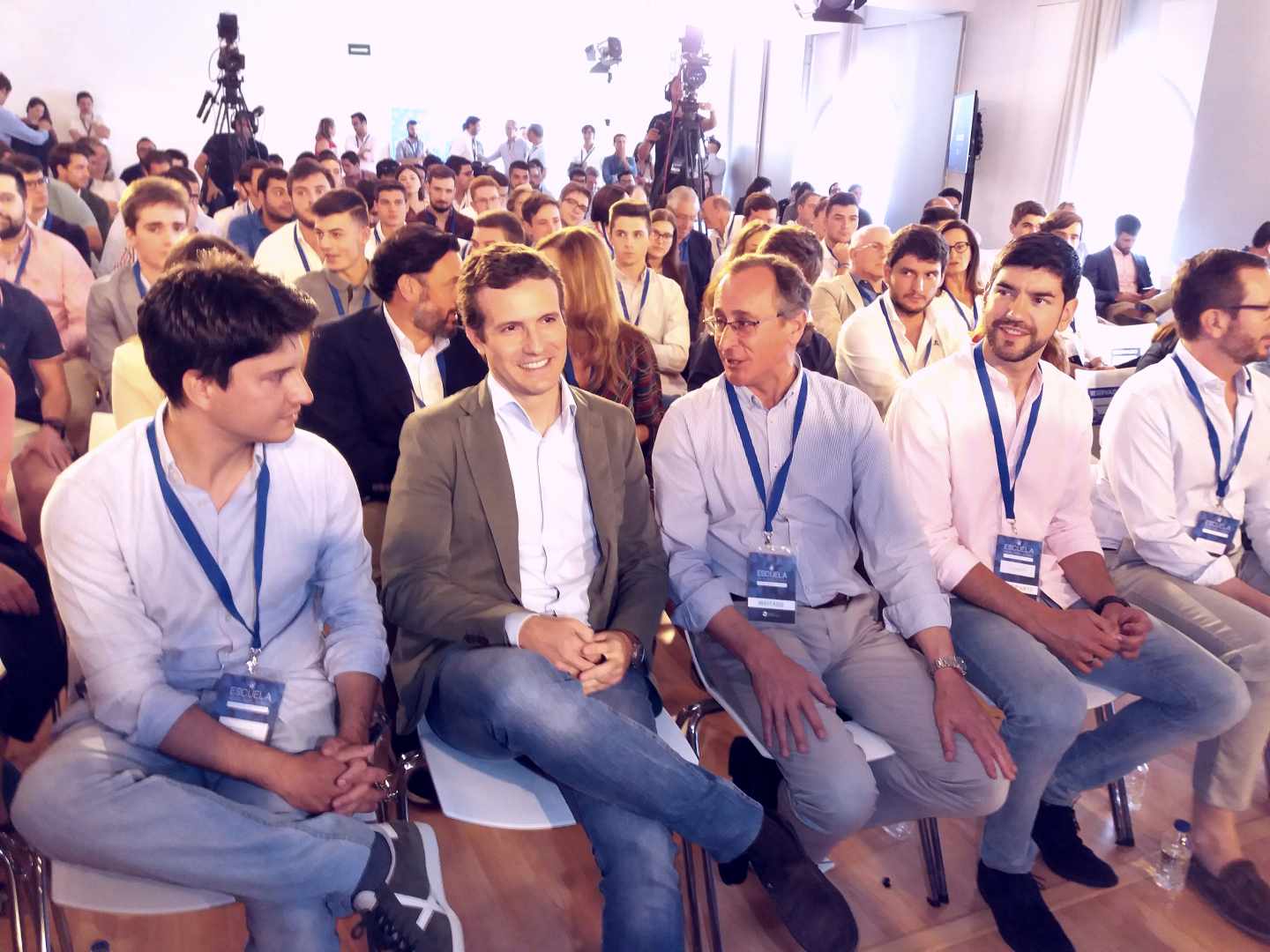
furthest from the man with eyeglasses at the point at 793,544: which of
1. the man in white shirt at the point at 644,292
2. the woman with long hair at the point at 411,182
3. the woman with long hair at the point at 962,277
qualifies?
the woman with long hair at the point at 411,182

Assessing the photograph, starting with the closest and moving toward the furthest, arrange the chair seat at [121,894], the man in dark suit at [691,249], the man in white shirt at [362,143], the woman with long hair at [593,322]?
the chair seat at [121,894], the woman with long hair at [593,322], the man in dark suit at [691,249], the man in white shirt at [362,143]

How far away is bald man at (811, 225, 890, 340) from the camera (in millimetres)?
4164

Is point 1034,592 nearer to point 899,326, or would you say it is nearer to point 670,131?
point 899,326

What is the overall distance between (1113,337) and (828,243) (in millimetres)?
1812

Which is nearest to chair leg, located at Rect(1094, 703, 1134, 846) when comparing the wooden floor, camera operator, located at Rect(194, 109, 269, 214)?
the wooden floor

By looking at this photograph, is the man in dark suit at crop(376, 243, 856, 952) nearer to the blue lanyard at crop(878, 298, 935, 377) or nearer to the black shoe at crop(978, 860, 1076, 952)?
the black shoe at crop(978, 860, 1076, 952)

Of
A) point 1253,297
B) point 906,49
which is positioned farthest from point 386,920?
point 906,49

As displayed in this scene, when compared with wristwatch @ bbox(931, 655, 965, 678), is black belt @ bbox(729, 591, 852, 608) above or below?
above

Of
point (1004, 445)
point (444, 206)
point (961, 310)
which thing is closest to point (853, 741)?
point (1004, 445)

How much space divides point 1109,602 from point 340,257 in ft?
9.72

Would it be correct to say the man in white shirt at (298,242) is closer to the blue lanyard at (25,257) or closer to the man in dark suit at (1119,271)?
the blue lanyard at (25,257)

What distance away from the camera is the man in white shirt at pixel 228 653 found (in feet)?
4.37

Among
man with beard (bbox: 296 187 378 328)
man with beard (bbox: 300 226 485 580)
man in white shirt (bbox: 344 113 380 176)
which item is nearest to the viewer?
man with beard (bbox: 300 226 485 580)

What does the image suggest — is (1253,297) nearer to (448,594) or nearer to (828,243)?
(448,594)
